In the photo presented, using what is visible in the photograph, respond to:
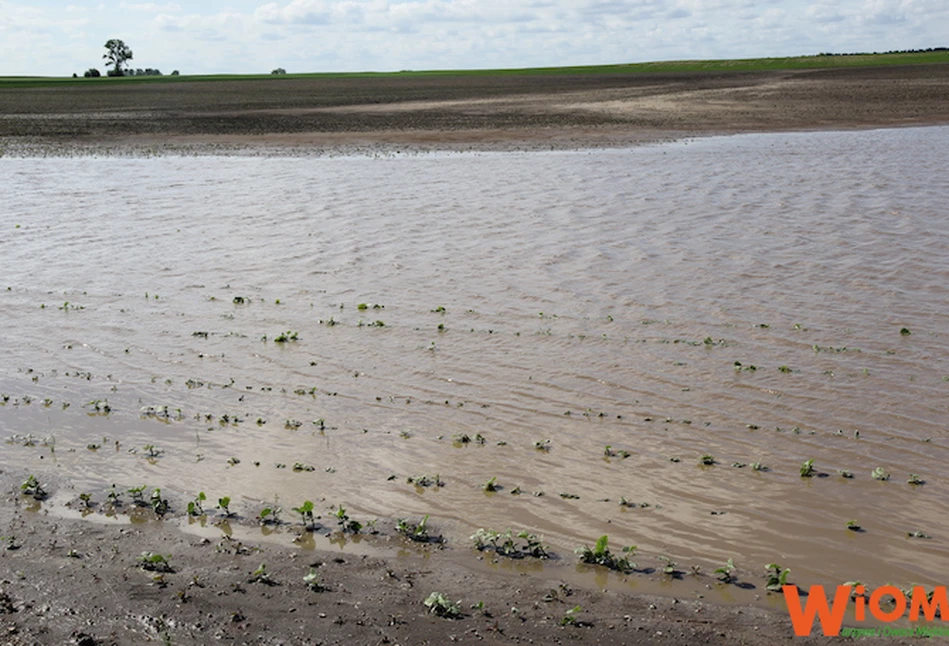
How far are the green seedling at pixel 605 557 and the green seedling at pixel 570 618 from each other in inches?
31.1

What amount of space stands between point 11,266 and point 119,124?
1309 inches

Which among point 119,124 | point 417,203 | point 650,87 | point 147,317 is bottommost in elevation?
point 147,317

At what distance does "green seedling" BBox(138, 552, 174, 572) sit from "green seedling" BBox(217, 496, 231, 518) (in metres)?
0.87

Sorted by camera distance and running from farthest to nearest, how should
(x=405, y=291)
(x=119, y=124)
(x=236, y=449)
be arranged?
(x=119, y=124) → (x=405, y=291) → (x=236, y=449)

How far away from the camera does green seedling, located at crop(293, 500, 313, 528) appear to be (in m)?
7.64

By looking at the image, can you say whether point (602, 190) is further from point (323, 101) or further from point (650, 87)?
point (650, 87)

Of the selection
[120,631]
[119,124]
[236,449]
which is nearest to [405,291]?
[236,449]

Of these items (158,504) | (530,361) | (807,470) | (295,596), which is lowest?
(295,596)

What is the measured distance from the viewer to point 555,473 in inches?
338

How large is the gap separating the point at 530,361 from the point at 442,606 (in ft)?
18.0

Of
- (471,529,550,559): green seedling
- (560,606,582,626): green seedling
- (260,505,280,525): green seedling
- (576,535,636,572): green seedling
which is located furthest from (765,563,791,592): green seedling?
(260,505,280,525): green seedling

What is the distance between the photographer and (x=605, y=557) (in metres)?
6.98
